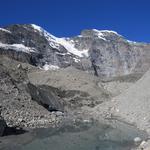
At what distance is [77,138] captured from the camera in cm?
4622

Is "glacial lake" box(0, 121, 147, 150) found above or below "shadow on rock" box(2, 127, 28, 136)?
below

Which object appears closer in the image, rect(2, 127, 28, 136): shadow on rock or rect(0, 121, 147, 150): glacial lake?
rect(0, 121, 147, 150): glacial lake

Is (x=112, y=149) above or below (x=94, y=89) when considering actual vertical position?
below

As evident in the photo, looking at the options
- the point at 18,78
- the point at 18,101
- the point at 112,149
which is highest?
the point at 18,78

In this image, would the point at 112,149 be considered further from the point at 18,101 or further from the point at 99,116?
the point at 99,116

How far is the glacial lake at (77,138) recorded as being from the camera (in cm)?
3996

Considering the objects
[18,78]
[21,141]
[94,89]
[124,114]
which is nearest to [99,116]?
[124,114]

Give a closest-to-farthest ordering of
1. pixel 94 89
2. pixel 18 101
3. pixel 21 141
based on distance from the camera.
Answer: pixel 21 141 < pixel 18 101 < pixel 94 89

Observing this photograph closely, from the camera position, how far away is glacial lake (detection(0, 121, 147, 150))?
3996 cm

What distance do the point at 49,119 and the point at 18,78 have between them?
1497 centimetres

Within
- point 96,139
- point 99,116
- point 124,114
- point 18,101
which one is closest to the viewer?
point 96,139

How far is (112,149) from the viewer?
3925cm

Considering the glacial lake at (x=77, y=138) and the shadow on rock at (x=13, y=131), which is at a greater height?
the shadow on rock at (x=13, y=131)

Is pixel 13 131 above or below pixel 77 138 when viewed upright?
above
